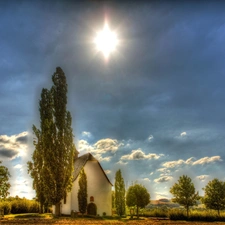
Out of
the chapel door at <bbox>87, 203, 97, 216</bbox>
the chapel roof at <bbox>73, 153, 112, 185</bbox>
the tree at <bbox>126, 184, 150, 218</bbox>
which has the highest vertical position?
the chapel roof at <bbox>73, 153, 112, 185</bbox>

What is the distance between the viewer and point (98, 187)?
4894 cm

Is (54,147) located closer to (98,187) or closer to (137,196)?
(98,187)

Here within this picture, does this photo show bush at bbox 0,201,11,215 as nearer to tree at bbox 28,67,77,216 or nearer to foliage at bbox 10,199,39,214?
foliage at bbox 10,199,39,214

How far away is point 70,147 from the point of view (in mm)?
39438

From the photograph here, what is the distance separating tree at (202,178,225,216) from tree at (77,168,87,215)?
21125 millimetres

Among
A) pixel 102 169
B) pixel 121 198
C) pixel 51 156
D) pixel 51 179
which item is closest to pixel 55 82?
pixel 51 156

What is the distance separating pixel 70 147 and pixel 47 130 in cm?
413

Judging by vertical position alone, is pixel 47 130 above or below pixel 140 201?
above

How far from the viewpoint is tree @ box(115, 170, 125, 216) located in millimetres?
50031

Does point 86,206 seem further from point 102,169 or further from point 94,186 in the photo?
point 102,169

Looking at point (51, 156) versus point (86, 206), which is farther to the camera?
point (86, 206)

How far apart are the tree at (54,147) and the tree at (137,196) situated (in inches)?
631

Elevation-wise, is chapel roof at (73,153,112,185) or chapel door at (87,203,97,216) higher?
chapel roof at (73,153,112,185)

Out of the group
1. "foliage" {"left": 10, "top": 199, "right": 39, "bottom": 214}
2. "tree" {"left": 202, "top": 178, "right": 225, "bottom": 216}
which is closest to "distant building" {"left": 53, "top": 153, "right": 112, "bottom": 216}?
"foliage" {"left": 10, "top": 199, "right": 39, "bottom": 214}
